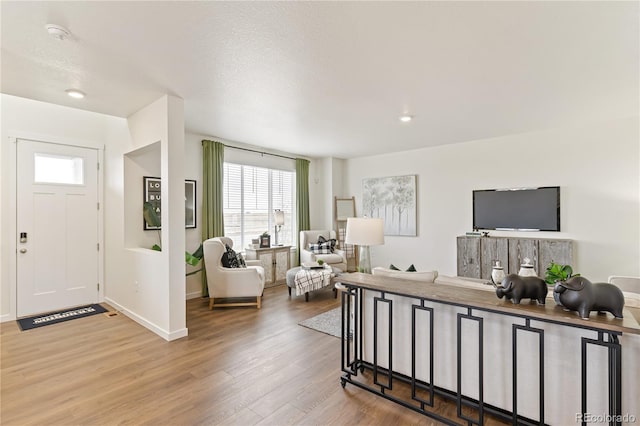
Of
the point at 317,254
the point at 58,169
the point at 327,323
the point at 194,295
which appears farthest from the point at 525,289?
the point at 58,169

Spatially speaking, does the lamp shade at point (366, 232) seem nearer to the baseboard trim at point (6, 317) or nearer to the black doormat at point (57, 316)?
the black doormat at point (57, 316)

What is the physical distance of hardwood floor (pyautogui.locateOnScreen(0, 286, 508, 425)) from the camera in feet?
6.66

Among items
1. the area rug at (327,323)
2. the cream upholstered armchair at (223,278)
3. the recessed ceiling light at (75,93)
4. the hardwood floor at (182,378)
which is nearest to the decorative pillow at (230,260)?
the cream upholstered armchair at (223,278)

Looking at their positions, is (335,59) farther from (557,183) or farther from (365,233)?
(557,183)

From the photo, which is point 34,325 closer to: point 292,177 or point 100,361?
point 100,361

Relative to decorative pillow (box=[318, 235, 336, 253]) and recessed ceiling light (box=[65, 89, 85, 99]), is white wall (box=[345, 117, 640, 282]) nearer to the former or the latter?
decorative pillow (box=[318, 235, 336, 253])

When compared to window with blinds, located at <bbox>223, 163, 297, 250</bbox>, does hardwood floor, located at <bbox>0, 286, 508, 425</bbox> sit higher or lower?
lower

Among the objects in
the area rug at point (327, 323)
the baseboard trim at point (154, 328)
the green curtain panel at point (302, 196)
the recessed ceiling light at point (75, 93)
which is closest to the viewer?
the recessed ceiling light at point (75, 93)

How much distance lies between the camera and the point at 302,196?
22.0ft

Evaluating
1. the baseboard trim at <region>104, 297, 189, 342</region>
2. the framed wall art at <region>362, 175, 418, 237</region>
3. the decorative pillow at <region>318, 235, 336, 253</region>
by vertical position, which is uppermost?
the framed wall art at <region>362, 175, 418, 237</region>

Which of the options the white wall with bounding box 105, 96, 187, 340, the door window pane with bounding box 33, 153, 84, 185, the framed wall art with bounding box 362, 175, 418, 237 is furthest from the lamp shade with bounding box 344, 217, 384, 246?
the door window pane with bounding box 33, 153, 84, 185

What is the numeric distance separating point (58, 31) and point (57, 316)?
3.61 m

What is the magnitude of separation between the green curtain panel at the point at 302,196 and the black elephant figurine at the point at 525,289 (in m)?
5.03

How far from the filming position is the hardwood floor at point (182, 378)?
203cm
